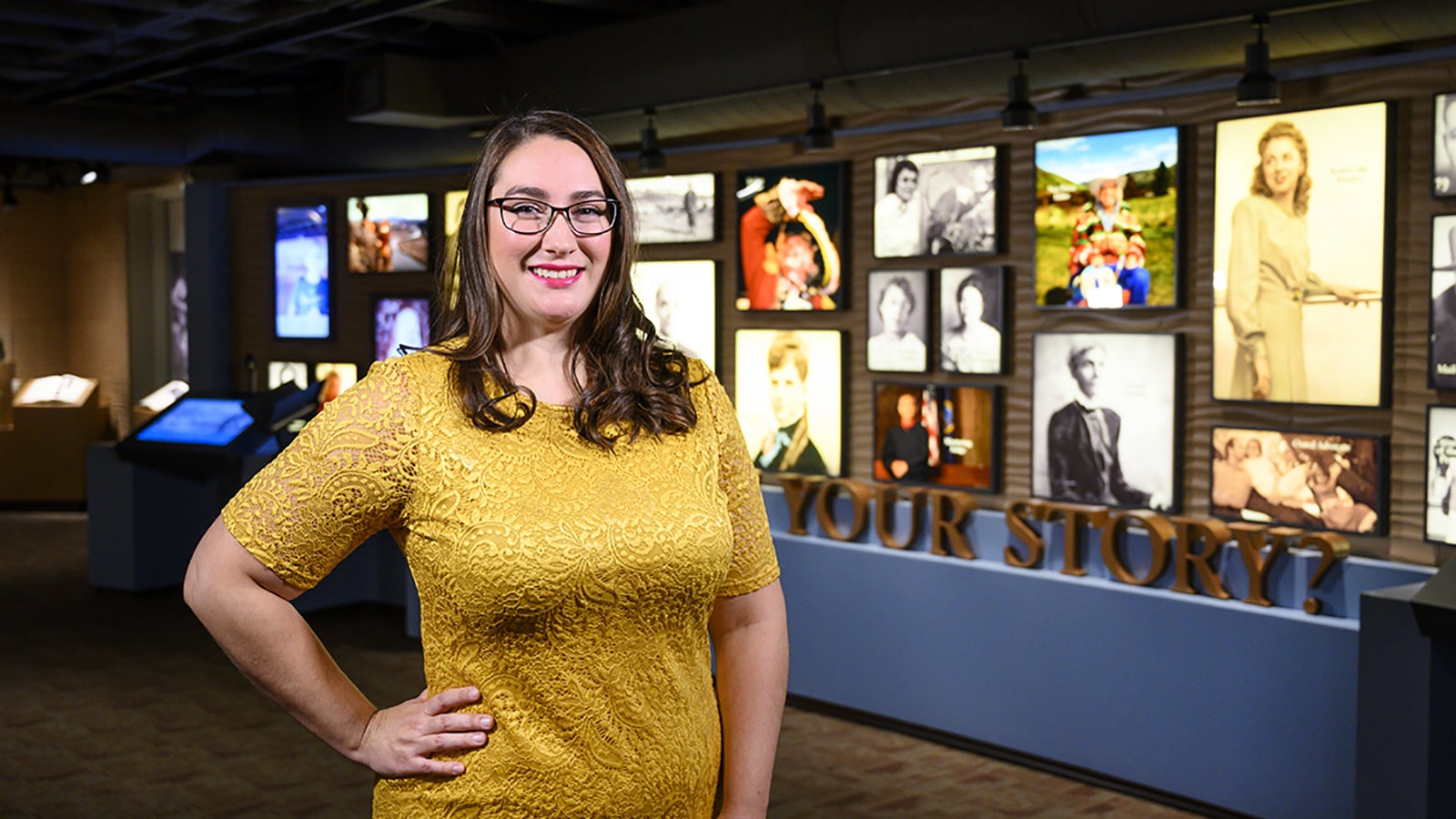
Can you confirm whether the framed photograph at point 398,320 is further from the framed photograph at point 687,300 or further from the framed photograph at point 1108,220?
the framed photograph at point 1108,220

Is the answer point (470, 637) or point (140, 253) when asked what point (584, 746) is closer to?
point (470, 637)

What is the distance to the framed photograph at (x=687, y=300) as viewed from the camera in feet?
25.3

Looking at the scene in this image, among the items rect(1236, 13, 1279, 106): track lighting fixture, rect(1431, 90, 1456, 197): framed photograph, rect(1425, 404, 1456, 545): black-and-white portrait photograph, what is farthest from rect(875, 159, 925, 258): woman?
rect(1425, 404, 1456, 545): black-and-white portrait photograph

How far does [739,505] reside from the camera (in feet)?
6.42

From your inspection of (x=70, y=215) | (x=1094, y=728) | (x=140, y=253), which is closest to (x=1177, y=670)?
(x=1094, y=728)

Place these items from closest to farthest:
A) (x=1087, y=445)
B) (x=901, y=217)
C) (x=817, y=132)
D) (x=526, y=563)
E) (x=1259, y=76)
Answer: (x=526, y=563) < (x=1259, y=76) < (x=1087, y=445) < (x=817, y=132) < (x=901, y=217)

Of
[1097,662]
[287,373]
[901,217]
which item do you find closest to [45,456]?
[287,373]

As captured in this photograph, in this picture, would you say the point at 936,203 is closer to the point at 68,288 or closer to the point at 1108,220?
the point at 1108,220

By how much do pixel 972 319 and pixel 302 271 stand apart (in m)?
6.00

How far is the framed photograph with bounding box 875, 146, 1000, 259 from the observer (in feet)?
20.7

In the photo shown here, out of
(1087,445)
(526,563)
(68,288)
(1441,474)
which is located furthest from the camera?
(68,288)

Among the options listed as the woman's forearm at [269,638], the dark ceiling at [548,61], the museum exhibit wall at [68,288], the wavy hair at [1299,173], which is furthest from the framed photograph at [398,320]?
the woman's forearm at [269,638]

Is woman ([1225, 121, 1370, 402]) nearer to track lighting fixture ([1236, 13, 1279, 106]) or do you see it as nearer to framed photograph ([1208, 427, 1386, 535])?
framed photograph ([1208, 427, 1386, 535])

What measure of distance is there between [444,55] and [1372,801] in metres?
7.24
